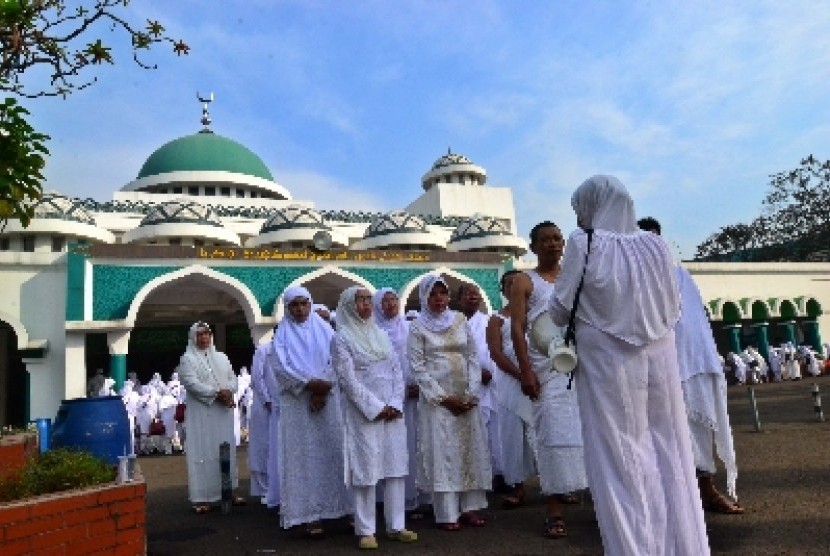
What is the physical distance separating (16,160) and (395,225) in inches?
626

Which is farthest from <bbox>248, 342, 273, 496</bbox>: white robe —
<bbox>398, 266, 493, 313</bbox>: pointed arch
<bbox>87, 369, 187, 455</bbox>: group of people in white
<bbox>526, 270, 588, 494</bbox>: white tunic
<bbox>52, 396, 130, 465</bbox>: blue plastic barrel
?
<bbox>398, 266, 493, 313</bbox>: pointed arch

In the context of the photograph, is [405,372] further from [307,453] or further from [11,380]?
[11,380]

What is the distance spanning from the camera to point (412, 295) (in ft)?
58.7

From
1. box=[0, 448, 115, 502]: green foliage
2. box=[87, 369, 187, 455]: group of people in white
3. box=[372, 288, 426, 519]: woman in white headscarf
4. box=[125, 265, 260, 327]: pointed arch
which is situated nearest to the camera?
box=[0, 448, 115, 502]: green foliage

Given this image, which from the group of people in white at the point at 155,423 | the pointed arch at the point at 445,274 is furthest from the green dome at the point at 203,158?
the group of people in white at the point at 155,423

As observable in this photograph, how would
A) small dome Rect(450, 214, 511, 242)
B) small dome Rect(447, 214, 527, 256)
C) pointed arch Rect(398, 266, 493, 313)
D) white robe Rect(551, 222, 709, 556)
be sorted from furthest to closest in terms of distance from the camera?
small dome Rect(450, 214, 511, 242) < small dome Rect(447, 214, 527, 256) < pointed arch Rect(398, 266, 493, 313) < white robe Rect(551, 222, 709, 556)

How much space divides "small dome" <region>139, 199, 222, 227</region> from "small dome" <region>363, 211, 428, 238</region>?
14.9 ft

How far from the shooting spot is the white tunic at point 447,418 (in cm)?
386

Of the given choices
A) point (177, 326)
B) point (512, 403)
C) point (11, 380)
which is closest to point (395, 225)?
point (177, 326)

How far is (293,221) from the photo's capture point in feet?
58.8

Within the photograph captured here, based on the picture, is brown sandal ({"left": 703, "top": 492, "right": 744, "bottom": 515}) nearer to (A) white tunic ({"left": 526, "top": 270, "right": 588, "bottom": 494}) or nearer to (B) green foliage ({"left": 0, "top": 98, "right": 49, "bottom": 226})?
(A) white tunic ({"left": 526, "top": 270, "right": 588, "bottom": 494})

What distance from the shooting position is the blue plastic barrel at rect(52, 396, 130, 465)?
4980mm

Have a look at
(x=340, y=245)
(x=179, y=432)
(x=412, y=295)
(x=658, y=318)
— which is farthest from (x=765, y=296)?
(x=658, y=318)

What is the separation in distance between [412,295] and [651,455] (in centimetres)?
1565
